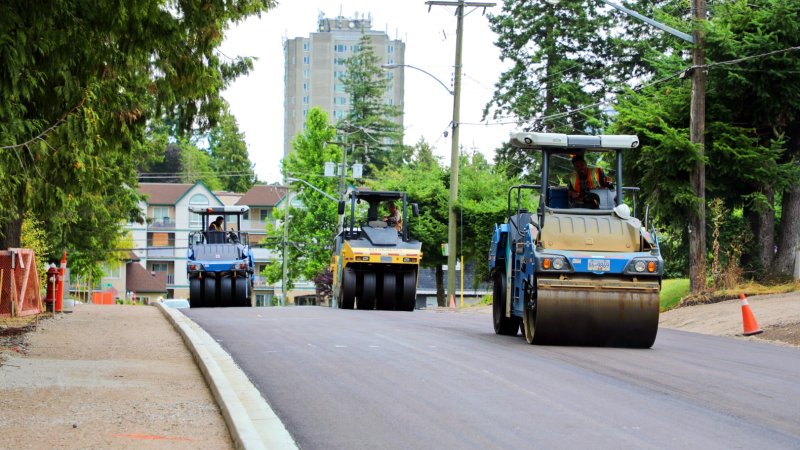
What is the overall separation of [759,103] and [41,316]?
666 inches

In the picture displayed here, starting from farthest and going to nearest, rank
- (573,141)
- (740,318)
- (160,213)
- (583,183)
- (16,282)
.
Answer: (160,213), (16,282), (740,318), (583,183), (573,141)

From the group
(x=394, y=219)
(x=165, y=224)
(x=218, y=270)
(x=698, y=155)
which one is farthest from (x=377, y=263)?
(x=165, y=224)

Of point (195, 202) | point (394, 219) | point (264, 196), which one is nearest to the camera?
point (394, 219)

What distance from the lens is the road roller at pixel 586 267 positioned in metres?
15.9

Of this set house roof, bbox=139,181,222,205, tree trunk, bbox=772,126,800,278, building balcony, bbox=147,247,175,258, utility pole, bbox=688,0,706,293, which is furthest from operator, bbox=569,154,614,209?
building balcony, bbox=147,247,175,258

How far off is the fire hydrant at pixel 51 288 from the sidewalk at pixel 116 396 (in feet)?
28.0

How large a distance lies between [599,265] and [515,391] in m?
5.12

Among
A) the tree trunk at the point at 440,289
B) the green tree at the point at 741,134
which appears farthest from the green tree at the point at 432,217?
the green tree at the point at 741,134

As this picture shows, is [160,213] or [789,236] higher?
[160,213]

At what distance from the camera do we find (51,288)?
27.5 metres

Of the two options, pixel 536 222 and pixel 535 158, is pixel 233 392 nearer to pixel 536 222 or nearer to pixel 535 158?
pixel 536 222

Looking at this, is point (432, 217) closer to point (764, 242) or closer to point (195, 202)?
point (764, 242)

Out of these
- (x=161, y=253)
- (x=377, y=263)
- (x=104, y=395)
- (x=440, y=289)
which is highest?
(x=377, y=263)

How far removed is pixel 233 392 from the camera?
10.6 metres
